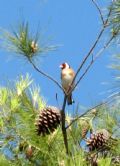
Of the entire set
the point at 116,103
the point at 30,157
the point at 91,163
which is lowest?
the point at 30,157

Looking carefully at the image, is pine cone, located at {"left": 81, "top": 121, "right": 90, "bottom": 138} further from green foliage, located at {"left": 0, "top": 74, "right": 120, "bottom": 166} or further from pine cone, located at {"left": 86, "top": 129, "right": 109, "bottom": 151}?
pine cone, located at {"left": 86, "top": 129, "right": 109, "bottom": 151}

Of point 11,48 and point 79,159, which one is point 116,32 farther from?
point 79,159

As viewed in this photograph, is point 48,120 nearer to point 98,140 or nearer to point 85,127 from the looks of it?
point 98,140

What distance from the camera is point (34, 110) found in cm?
229

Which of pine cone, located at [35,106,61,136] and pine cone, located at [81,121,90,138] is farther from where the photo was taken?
pine cone, located at [81,121,90,138]

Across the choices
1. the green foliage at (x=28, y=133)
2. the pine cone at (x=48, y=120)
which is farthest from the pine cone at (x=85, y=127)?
the pine cone at (x=48, y=120)

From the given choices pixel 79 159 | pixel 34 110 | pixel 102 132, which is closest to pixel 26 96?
pixel 34 110

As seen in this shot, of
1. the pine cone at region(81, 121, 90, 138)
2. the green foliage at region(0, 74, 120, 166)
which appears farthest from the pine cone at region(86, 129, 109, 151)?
the pine cone at region(81, 121, 90, 138)

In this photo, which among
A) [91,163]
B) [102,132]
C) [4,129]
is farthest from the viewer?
[4,129]

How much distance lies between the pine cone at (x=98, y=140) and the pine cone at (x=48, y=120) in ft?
0.39

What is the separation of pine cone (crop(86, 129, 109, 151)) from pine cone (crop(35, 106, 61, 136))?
0.12 meters

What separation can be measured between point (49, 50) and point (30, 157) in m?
0.35

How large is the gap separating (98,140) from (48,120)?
170mm

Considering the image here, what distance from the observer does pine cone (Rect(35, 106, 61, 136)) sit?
201 centimetres
